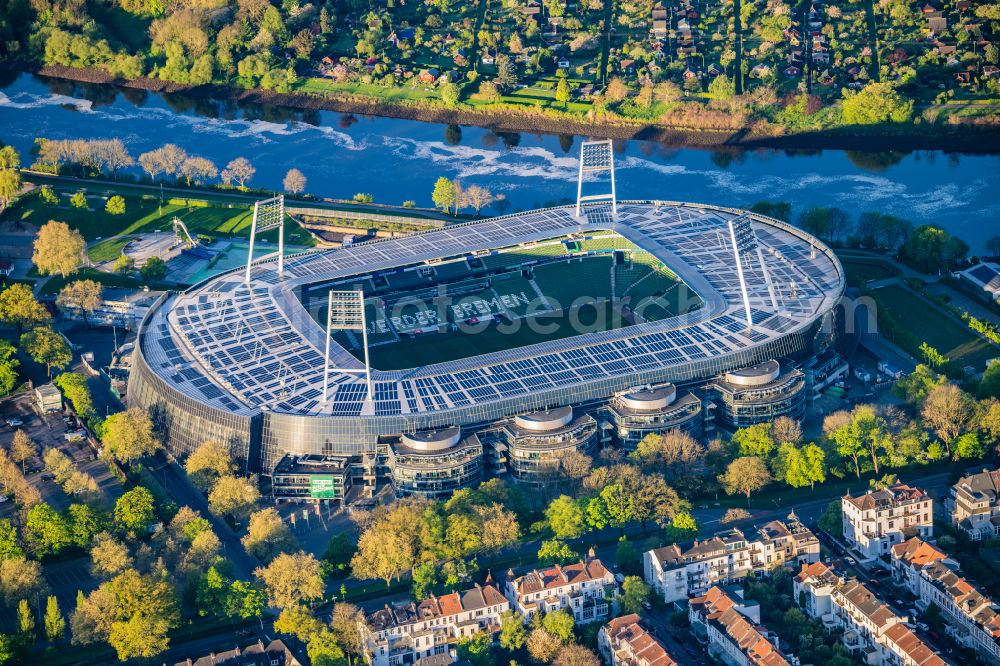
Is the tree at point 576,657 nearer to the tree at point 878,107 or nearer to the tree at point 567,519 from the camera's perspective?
the tree at point 567,519

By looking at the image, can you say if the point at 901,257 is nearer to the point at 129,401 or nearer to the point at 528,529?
the point at 528,529

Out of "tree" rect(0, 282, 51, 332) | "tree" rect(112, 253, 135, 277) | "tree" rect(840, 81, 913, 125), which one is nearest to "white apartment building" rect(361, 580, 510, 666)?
"tree" rect(0, 282, 51, 332)

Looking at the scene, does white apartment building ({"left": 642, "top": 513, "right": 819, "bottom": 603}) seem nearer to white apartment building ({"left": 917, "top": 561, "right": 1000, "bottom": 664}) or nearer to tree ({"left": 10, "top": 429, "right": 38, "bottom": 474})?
white apartment building ({"left": 917, "top": 561, "right": 1000, "bottom": 664})

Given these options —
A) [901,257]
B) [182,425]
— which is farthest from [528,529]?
[901,257]

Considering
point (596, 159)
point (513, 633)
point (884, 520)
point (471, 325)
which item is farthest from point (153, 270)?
point (884, 520)

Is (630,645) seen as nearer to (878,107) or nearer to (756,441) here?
(756,441)

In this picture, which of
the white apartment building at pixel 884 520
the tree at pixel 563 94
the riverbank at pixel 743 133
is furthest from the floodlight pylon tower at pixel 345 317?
the tree at pixel 563 94
